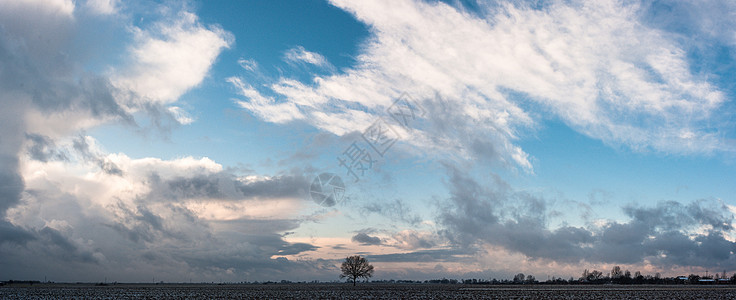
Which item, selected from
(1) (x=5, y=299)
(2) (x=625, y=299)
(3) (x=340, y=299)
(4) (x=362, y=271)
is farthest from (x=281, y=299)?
(4) (x=362, y=271)

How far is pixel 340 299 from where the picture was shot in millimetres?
82375

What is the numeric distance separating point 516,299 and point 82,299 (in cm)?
7893

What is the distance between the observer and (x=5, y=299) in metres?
86.5

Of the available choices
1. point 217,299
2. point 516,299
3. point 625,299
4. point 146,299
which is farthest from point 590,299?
point 146,299

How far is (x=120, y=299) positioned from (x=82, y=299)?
7.11m

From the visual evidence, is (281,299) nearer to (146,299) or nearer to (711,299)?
(146,299)

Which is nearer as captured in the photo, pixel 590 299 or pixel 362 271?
pixel 590 299

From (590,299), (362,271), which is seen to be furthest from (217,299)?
(362,271)

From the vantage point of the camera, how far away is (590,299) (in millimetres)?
84750

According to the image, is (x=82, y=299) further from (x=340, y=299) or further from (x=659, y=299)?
(x=659, y=299)

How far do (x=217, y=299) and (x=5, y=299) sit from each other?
4020 cm

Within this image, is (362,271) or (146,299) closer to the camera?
(146,299)

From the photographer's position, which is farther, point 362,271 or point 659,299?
point 362,271

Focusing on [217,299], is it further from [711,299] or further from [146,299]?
[711,299]
